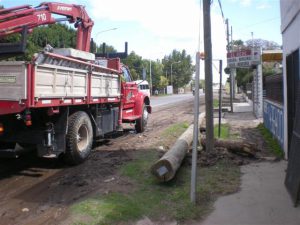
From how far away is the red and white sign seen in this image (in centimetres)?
2311

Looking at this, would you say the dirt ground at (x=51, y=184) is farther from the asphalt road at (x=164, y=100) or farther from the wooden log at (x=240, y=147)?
the asphalt road at (x=164, y=100)

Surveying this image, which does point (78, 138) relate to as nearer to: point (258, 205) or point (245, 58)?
point (258, 205)

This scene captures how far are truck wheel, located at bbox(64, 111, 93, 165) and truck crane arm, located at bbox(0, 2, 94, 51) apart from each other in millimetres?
2262

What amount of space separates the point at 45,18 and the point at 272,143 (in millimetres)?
7078

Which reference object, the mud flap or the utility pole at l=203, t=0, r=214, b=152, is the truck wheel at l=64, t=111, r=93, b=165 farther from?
the utility pole at l=203, t=0, r=214, b=152

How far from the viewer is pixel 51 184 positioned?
328 inches

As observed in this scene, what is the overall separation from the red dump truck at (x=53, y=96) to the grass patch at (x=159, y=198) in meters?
1.62

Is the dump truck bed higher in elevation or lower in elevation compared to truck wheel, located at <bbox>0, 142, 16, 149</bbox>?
higher

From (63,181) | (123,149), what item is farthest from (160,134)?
(63,181)

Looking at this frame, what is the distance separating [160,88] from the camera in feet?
366

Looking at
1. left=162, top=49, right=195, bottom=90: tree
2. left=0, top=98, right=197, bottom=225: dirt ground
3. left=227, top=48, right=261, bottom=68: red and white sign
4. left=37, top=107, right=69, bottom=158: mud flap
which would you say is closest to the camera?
left=0, top=98, right=197, bottom=225: dirt ground

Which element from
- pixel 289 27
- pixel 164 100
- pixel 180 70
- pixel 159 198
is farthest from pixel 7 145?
pixel 180 70

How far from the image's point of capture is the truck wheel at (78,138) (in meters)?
9.70

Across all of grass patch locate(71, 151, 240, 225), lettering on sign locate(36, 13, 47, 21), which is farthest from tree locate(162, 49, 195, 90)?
grass patch locate(71, 151, 240, 225)
